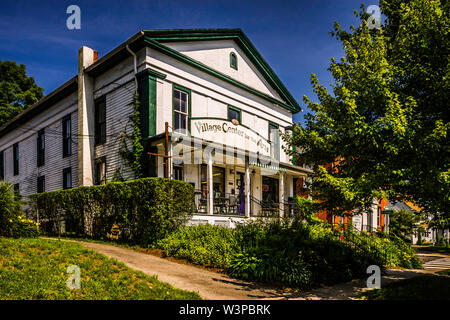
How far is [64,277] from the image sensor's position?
640 centimetres

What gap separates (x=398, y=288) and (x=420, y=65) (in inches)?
180

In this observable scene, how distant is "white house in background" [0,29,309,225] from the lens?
47.3 ft

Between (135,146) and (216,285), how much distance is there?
8220mm

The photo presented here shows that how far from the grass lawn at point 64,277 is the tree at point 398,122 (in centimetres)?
391

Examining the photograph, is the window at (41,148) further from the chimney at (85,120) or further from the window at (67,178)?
the chimney at (85,120)

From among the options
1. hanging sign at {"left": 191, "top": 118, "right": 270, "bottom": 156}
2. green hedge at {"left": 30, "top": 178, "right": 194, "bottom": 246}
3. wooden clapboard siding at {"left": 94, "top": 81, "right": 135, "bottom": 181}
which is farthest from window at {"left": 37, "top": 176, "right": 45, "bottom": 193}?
hanging sign at {"left": 191, "top": 118, "right": 270, "bottom": 156}

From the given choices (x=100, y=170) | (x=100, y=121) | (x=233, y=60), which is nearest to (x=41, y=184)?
(x=100, y=170)

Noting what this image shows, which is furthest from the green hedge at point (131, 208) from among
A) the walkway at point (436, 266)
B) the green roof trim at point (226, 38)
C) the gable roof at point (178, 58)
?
the walkway at point (436, 266)

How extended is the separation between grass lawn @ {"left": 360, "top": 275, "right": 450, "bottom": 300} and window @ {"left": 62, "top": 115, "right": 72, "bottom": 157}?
1601 cm

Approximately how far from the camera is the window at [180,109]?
15.3 metres

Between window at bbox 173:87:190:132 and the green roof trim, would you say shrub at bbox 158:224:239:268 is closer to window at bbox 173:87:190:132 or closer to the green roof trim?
window at bbox 173:87:190:132

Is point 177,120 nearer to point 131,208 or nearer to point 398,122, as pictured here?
point 131,208

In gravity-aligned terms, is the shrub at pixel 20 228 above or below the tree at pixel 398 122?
below
